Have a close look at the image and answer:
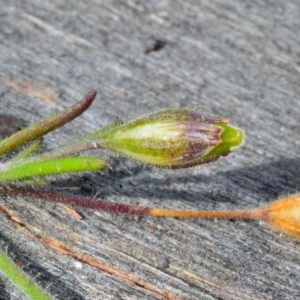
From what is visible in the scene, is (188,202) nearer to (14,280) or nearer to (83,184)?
(83,184)

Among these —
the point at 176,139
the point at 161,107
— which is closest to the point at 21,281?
the point at 176,139

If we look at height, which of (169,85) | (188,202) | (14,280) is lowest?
(14,280)

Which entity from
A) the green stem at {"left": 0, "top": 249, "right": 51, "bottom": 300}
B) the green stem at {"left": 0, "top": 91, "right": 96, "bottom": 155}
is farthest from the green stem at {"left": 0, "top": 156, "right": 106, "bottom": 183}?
the green stem at {"left": 0, "top": 249, "right": 51, "bottom": 300}

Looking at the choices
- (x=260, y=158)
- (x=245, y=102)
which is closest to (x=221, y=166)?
(x=260, y=158)

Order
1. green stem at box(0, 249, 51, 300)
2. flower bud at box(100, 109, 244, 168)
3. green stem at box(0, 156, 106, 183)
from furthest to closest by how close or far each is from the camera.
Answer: green stem at box(0, 156, 106, 183) → flower bud at box(100, 109, 244, 168) → green stem at box(0, 249, 51, 300)

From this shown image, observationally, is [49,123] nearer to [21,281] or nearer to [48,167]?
[48,167]

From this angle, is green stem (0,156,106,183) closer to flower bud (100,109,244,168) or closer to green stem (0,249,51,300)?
flower bud (100,109,244,168)

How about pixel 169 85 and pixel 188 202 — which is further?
pixel 169 85
